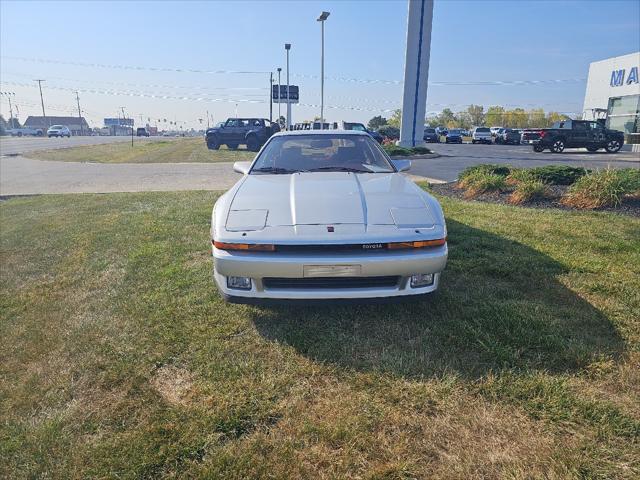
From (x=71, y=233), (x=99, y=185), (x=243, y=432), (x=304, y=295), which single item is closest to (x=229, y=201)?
(x=304, y=295)

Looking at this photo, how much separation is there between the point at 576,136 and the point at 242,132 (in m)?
18.2

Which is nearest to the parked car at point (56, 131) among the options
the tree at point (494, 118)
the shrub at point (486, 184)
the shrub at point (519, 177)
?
the shrub at point (486, 184)

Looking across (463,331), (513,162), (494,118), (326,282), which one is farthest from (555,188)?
(494,118)

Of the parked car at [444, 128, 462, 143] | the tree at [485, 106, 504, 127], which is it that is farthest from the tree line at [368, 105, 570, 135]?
the parked car at [444, 128, 462, 143]

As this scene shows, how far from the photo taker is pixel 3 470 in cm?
177

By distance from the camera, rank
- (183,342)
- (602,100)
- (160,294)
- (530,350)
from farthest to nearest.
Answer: (602,100) → (160,294) → (183,342) → (530,350)

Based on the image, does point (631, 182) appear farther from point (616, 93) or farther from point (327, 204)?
point (616, 93)

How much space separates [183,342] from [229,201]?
3.55ft

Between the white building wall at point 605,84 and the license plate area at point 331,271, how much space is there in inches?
1253

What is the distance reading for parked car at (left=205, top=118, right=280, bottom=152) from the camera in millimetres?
23141

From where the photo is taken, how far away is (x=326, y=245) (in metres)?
2.52

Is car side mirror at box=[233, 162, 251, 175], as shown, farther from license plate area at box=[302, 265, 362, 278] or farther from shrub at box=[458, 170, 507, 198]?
shrub at box=[458, 170, 507, 198]

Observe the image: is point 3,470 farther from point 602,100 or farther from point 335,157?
point 602,100

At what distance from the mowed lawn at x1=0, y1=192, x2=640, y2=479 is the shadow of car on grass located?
1cm
